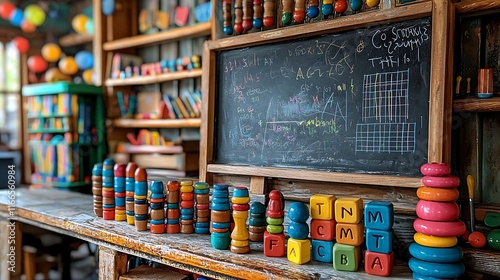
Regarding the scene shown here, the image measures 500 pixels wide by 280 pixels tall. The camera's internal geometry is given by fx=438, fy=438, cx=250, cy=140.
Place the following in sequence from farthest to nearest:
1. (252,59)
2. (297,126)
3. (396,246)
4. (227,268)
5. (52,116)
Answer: (52,116) < (252,59) < (297,126) < (396,246) < (227,268)

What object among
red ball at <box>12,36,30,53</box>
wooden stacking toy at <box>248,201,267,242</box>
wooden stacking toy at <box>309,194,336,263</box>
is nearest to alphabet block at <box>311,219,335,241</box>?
wooden stacking toy at <box>309,194,336,263</box>

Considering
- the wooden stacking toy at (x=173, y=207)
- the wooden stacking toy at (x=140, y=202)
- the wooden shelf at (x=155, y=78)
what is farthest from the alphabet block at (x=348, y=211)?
the wooden shelf at (x=155, y=78)

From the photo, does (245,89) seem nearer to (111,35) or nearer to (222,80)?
(222,80)

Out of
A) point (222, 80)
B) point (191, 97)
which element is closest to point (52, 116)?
point (191, 97)

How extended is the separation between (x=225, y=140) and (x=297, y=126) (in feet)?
1.52

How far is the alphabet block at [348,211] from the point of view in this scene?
5.18 feet

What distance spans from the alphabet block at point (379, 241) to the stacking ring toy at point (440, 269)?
0.38ft

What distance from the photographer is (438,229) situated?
1.41 meters

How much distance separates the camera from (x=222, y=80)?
7.97ft

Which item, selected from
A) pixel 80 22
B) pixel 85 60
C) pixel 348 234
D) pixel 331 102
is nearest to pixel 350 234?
pixel 348 234

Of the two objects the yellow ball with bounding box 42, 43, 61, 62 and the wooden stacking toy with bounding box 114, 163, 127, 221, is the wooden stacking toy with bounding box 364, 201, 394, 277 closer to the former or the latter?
the wooden stacking toy with bounding box 114, 163, 127, 221

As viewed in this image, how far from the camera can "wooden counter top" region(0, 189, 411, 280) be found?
62.1 inches

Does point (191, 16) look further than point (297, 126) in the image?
Yes

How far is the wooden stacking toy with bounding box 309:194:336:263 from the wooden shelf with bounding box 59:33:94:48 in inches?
140
